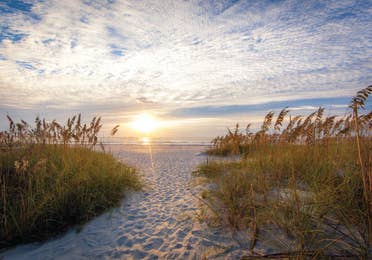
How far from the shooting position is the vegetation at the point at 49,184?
303 cm

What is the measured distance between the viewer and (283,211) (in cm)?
307

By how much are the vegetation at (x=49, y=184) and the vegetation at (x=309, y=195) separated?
2.24 meters

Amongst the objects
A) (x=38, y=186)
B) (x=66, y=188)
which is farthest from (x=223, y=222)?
(x=38, y=186)

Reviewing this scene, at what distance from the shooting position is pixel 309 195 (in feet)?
11.1

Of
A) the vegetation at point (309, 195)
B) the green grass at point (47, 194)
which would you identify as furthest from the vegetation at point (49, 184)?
the vegetation at point (309, 195)

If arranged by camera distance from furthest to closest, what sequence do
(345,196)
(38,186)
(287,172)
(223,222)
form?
(287,172) < (38,186) < (223,222) < (345,196)

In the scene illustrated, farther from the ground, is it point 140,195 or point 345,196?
point 345,196

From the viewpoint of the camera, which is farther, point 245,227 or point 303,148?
point 303,148

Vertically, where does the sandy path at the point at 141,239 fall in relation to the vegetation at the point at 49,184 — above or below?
below

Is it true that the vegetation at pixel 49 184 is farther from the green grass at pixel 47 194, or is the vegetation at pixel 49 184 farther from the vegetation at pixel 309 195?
the vegetation at pixel 309 195

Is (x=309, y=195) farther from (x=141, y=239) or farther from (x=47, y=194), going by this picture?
(x=47, y=194)

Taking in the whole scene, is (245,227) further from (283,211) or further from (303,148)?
(303,148)

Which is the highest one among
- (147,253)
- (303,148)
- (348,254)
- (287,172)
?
(303,148)

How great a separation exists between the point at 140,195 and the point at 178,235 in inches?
88.8
